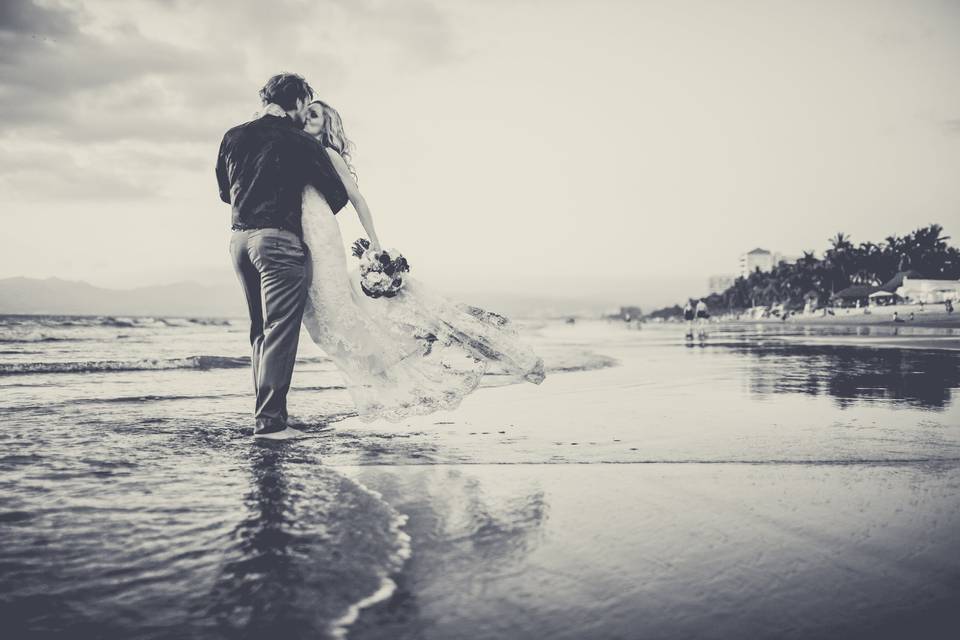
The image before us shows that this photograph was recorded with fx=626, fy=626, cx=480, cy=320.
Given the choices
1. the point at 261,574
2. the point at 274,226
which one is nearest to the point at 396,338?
the point at 274,226

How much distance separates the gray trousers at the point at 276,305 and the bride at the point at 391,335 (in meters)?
0.18

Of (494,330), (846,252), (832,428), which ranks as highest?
(846,252)

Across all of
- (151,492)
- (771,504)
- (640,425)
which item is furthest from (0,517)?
(640,425)

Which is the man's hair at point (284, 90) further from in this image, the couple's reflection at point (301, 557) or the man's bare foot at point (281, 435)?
the couple's reflection at point (301, 557)

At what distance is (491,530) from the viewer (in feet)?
6.59

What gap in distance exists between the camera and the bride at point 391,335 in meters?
4.18

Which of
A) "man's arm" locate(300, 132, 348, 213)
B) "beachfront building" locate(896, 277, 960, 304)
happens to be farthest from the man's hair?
"beachfront building" locate(896, 277, 960, 304)

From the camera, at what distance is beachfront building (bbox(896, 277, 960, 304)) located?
9356 cm

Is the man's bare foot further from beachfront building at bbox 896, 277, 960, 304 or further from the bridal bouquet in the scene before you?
beachfront building at bbox 896, 277, 960, 304

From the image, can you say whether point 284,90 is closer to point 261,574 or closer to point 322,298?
point 322,298

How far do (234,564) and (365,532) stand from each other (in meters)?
0.41

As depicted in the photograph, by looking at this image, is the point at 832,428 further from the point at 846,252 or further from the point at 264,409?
the point at 846,252

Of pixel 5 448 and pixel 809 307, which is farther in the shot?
pixel 809 307

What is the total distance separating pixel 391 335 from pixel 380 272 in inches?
17.1
